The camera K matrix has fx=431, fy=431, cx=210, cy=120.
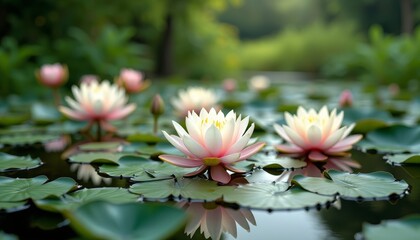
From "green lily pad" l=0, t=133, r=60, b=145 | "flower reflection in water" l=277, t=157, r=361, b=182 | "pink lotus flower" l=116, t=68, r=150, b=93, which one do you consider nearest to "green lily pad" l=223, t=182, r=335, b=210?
"flower reflection in water" l=277, t=157, r=361, b=182

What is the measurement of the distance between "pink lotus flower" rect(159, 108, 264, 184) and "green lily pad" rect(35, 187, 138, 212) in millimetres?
131

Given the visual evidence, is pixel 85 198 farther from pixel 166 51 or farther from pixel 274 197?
pixel 166 51

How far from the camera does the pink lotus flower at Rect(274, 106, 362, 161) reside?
1.12 meters

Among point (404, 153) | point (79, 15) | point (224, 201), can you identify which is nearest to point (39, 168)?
point (224, 201)

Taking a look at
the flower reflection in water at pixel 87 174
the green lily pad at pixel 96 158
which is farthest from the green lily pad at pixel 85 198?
the green lily pad at pixel 96 158

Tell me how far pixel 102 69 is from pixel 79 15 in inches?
37.1

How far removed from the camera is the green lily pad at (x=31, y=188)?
0.82 metres

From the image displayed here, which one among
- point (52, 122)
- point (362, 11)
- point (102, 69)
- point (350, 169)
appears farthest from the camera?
point (362, 11)

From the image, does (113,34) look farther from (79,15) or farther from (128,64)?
(79,15)

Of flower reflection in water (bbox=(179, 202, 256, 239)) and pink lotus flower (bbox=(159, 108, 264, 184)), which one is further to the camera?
pink lotus flower (bbox=(159, 108, 264, 184))

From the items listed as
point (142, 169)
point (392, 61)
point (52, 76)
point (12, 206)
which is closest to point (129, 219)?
point (12, 206)

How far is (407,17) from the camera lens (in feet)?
30.1

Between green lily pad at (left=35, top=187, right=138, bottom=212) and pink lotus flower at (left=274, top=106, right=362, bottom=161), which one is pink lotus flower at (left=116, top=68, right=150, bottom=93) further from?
green lily pad at (left=35, top=187, right=138, bottom=212)

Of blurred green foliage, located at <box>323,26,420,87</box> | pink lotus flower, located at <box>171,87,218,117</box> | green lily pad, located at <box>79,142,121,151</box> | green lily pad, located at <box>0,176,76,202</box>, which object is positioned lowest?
green lily pad, located at <box>0,176,76,202</box>
